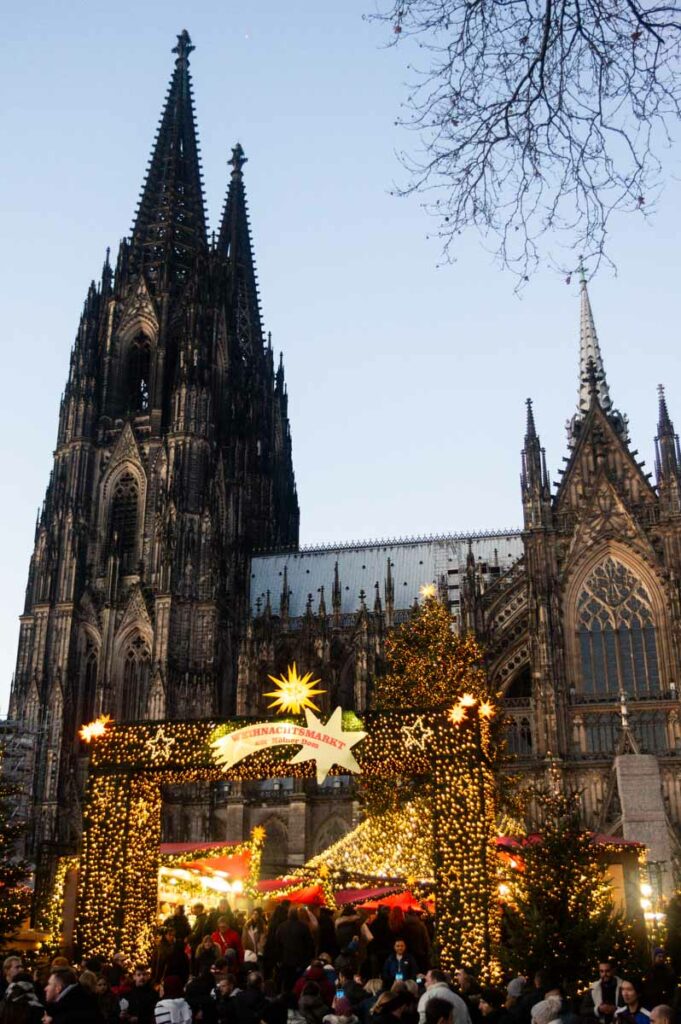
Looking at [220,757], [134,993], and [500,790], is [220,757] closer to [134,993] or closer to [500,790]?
[134,993]

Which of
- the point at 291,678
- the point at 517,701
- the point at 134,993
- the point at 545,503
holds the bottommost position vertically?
the point at 134,993

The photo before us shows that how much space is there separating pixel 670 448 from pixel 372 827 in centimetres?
1849

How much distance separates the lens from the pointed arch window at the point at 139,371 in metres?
51.1

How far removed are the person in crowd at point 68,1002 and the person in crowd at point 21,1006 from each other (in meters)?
0.15

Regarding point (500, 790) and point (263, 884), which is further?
point (500, 790)

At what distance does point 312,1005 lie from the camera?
9.10 metres

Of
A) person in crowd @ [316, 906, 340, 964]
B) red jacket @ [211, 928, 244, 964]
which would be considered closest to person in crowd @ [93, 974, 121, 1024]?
red jacket @ [211, 928, 244, 964]

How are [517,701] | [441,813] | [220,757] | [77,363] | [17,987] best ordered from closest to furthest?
[17,987] → [441,813] → [220,757] → [517,701] → [77,363]

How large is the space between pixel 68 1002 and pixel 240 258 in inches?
2425

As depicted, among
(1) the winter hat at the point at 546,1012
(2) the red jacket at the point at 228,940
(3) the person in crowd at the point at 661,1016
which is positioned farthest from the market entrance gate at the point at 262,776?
(3) the person in crowd at the point at 661,1016

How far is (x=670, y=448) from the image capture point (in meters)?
38.1

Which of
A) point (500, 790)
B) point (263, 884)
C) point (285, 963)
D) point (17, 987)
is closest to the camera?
point (17, 987)

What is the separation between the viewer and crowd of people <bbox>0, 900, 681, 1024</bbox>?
25.7 ft

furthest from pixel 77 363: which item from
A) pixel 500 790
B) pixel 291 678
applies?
pixel 291 678
